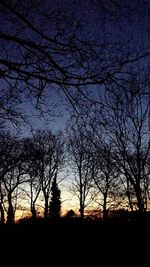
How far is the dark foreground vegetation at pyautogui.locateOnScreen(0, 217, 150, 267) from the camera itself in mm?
7363

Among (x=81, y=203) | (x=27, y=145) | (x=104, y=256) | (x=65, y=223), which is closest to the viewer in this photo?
(x=104, y=256)

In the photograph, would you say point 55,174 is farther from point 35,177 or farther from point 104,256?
point 104,256

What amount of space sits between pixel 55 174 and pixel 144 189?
14.2m

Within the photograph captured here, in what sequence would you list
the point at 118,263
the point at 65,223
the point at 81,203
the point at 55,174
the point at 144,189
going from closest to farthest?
the point at 118,263 → the point at 65,223 → the point at 144,189 → the point at 81,203 → the point at 55,174

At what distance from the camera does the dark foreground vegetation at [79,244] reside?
290 inches

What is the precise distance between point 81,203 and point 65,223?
67.9 feet

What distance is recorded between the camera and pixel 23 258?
8.96 metres

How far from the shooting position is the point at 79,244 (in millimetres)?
8391

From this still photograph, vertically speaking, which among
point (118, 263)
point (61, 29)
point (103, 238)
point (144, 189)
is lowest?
point (118, 263)

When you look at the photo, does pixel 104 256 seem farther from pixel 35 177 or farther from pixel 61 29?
pixel 35 177

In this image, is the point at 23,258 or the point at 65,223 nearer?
the point at 23,258

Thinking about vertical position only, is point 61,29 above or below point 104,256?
above

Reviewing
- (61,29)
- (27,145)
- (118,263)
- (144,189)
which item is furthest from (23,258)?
(27,145)

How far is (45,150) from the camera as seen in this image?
31.2 metres
